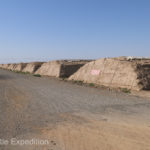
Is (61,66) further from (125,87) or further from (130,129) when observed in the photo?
(130,129)

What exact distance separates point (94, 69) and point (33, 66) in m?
32.7

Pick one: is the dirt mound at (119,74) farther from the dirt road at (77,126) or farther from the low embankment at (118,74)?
the dirt road at (77,126)

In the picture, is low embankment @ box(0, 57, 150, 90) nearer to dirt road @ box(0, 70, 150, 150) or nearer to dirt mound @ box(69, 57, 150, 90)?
dirt mound @ box(69, 57, 150, 90)

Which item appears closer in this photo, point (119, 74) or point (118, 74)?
point (119, 74)

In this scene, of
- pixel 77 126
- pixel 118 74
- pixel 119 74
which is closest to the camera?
pixel 77 126

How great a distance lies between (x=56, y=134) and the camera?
5699 mm

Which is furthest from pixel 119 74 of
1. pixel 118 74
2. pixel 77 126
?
pixel 77 126

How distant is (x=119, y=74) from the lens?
Result: 18859mm

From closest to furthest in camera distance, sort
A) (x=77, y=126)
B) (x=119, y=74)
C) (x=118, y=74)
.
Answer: (x=77, y=126), (x=119, y=74), (x=118, y=74)

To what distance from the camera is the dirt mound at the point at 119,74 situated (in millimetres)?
16578

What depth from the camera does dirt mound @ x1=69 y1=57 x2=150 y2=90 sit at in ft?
54.4

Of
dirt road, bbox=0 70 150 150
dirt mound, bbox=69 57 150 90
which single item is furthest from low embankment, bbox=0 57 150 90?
dirt road, bbox=0 70 150 150

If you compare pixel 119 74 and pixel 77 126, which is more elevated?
pixel 119 74

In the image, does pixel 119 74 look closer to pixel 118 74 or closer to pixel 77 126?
pixel 118 74
